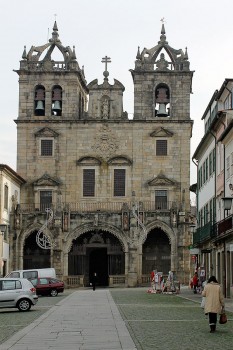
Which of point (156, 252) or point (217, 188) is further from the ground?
point (217, 188)

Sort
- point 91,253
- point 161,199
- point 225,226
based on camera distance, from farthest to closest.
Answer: point 91,253, point 161,199, point 225,226

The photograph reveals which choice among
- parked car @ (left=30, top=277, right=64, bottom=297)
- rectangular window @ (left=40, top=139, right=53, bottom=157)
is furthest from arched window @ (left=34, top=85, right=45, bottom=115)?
parked car @ (left=30, top=277, right=64, bottom=297)

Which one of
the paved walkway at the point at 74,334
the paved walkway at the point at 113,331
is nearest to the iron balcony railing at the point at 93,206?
the paved walkway at the point at 113,331

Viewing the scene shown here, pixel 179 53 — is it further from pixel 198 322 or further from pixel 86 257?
pixel 198 322

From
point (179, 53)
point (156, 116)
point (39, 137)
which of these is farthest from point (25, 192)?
point (179, 53)

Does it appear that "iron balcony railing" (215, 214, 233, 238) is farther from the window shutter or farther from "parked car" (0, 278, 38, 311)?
the window shutter

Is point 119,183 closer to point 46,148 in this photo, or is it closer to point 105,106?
point 105,106

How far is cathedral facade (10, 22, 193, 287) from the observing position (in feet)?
226

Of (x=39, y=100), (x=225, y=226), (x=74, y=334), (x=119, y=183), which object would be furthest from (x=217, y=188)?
(x=74, y=334)

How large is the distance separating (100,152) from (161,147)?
536 centimetres

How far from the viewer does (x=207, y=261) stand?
5612 centimetres

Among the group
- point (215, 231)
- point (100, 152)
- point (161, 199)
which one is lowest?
point (215, 231)

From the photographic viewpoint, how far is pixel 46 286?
163 ft

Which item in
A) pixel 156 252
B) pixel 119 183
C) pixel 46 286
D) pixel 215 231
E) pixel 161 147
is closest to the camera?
pixel 215 231
